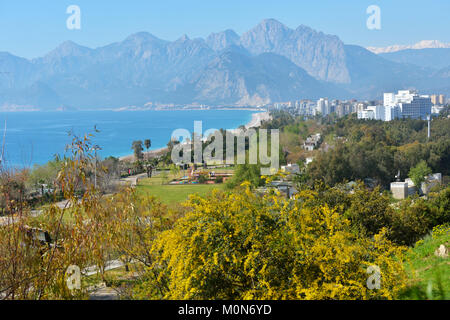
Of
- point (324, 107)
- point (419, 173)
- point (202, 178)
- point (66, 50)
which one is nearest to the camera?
point (419, 173)

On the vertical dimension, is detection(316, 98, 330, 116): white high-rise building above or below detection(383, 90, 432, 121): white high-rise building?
above

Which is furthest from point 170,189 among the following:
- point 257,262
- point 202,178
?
point 257,262

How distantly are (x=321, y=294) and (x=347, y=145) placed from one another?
2834 centimetres

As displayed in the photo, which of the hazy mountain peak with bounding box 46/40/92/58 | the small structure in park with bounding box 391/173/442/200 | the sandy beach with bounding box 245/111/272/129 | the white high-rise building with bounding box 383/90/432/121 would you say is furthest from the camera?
the hazy mountain peak with bounding box 46/40/92/58

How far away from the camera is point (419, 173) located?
83.2 ft

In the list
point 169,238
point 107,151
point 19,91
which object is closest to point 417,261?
point 169,238

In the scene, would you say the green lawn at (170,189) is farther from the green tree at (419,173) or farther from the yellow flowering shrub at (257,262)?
the yellow flowering shrub at (257,262)

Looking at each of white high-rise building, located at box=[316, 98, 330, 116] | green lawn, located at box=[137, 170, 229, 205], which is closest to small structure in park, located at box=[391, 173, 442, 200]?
green lawn, located at box=[137, 170, 229, 205]

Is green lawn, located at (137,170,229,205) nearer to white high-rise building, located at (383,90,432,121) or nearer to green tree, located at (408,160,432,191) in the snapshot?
green tree, located at (408,160,432,191)

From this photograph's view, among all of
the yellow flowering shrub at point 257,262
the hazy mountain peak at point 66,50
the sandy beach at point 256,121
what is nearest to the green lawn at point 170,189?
the yellow flowering shrub at point 257,262

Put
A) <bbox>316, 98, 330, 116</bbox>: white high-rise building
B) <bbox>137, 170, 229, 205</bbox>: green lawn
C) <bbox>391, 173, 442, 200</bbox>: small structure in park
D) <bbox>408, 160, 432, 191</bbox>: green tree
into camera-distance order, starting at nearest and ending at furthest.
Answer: <bbox>391, 173, 442, 200</bbox>: small structure in park
<bbox>408, 160, 432, 191</bbox>: green tree
<bbox>137, 170, 229, 205</bbox>: green lawn
<bbox>316, 98, 330, 116</bbox>: white high-rise building

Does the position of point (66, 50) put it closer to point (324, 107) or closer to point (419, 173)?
point (324, 107)

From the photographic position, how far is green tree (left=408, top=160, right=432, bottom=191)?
979 inches

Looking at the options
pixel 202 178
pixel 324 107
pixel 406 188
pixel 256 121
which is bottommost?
pixel 406 188
